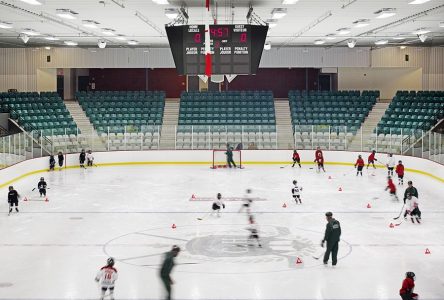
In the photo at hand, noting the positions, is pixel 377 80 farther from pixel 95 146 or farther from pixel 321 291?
pixel 321 291

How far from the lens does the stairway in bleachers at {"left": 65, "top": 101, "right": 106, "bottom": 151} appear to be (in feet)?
106

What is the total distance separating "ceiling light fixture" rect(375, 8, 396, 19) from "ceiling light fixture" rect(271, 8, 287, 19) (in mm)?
3518

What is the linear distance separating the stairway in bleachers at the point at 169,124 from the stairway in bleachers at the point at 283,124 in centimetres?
604

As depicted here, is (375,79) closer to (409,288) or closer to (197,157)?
(197,157)

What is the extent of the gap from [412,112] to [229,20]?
573 inches

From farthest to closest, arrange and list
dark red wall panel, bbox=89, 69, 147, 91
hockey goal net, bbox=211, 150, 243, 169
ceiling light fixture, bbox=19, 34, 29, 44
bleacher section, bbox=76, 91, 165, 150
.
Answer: dark red wall panel, bbox=89, 69, 147, 91 → bleacher section, bbox=76, 91, 165, 150 → hockey goal net, bbox=211, 150, 243, 169 → ceiling light fixture, bbox=19, 34, 29, 44

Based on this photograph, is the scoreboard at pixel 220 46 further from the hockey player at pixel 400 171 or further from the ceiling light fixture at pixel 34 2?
the hockey player at pixel 400 171

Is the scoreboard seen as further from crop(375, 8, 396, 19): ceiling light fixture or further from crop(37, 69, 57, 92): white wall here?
crop(37, 69, 57, 92): white wall

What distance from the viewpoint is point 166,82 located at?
44375mm

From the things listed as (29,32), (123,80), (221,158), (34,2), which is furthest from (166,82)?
(34,2)

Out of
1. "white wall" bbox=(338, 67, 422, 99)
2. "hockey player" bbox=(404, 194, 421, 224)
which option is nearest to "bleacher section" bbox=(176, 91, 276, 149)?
"white wall" bbox=(338, 67, 422, 99)

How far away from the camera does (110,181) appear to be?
2586 cm

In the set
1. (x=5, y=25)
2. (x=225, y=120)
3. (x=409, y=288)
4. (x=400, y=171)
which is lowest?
(x=409, y=288)

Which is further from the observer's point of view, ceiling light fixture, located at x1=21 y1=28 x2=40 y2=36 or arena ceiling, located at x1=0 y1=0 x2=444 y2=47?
ceiling light fixture, located at x1=21 y1=28 x2=40 y2=36
